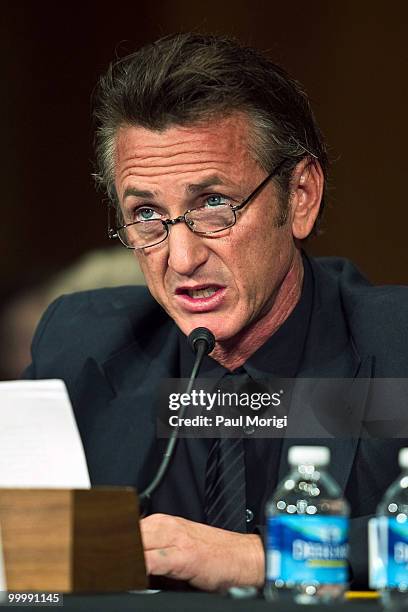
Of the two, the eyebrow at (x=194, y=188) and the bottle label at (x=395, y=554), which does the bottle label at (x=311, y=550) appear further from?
the eyebrow at (x=194, y=188)

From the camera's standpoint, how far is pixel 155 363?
1.93 metres

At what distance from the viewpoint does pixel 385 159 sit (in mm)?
2588

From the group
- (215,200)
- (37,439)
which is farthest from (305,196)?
(37,439)

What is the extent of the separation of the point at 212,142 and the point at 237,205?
10 centimetres

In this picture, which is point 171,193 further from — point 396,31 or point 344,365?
point 396,31

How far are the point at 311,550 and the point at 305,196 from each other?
0.96 m

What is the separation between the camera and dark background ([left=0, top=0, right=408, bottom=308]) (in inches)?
102

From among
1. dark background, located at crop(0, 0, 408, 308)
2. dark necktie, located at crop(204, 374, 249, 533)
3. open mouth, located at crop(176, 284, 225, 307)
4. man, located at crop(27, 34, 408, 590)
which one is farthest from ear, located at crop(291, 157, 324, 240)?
dark background, located at crop(0, 0, 408, 308)

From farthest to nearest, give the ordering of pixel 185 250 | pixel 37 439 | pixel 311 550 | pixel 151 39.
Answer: pixel 151 39 → pixel 185 250 → pixel 37 439 → pixel 311 550

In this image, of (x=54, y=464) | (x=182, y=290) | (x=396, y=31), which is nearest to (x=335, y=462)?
(x=182, y=290)

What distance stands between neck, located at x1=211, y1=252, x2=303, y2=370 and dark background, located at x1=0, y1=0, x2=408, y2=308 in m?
0.72

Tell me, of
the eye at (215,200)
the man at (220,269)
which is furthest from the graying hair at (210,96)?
the eye at (215,200)

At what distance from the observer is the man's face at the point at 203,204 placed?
1713 mm

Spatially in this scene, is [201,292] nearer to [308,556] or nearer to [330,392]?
[330,392]
